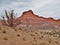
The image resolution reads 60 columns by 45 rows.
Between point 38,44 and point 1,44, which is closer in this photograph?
point 1,44

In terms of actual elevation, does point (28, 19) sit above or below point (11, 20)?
below

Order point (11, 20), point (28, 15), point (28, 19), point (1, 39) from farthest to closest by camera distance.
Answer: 1. point (28, 15)
2. point (28, 19)
3. point (11, 20)
4. point (1, 39)

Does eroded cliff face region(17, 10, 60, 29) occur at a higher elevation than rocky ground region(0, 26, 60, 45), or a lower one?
lower

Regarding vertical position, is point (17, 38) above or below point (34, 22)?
above

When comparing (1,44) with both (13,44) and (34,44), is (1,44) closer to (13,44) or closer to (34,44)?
(13,44)

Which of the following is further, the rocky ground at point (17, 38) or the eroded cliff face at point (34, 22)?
the eroded cliff face at point (34, 22)

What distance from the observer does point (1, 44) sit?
45.3ft

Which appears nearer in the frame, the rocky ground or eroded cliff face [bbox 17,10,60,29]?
the rocky ground

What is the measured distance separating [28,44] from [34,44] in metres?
0.45

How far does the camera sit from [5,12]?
3338 centimetres

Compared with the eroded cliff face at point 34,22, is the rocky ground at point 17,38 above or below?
above

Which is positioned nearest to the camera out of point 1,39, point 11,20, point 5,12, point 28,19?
point 1,39

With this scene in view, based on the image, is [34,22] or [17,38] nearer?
[17,38]

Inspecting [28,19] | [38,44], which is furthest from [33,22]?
[38,44]
